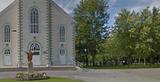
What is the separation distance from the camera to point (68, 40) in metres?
64.3

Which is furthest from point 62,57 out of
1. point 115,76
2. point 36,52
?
point 115,76

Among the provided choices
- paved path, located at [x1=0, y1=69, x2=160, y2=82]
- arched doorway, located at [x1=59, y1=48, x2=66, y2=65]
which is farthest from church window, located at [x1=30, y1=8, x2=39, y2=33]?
paved path, located at [x1=0, y1=69, x2=160, y2=82]

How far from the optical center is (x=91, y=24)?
75688 millimetres

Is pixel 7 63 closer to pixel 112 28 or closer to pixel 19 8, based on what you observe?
pixel 19 8

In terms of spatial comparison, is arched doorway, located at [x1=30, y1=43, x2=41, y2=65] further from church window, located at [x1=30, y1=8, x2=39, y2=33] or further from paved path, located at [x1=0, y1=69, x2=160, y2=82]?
paved path, located at [x1=0, y1=69, x2=160, y2=82]

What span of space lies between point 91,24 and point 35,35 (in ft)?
52.4

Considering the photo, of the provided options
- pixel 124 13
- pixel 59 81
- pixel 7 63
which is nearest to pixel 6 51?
pixel 7 63

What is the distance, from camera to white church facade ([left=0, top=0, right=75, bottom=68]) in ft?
203

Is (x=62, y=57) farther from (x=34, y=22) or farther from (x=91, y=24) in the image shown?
(x=91, y=24)

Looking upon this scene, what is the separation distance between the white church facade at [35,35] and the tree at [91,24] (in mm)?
11140

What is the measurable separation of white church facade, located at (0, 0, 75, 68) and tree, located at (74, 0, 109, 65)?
11140 millimetres

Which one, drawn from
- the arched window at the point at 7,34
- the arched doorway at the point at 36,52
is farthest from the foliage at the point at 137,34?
the arched window at the point at 7,34

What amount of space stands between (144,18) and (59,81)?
43.6m

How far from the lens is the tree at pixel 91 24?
75.0 metres
